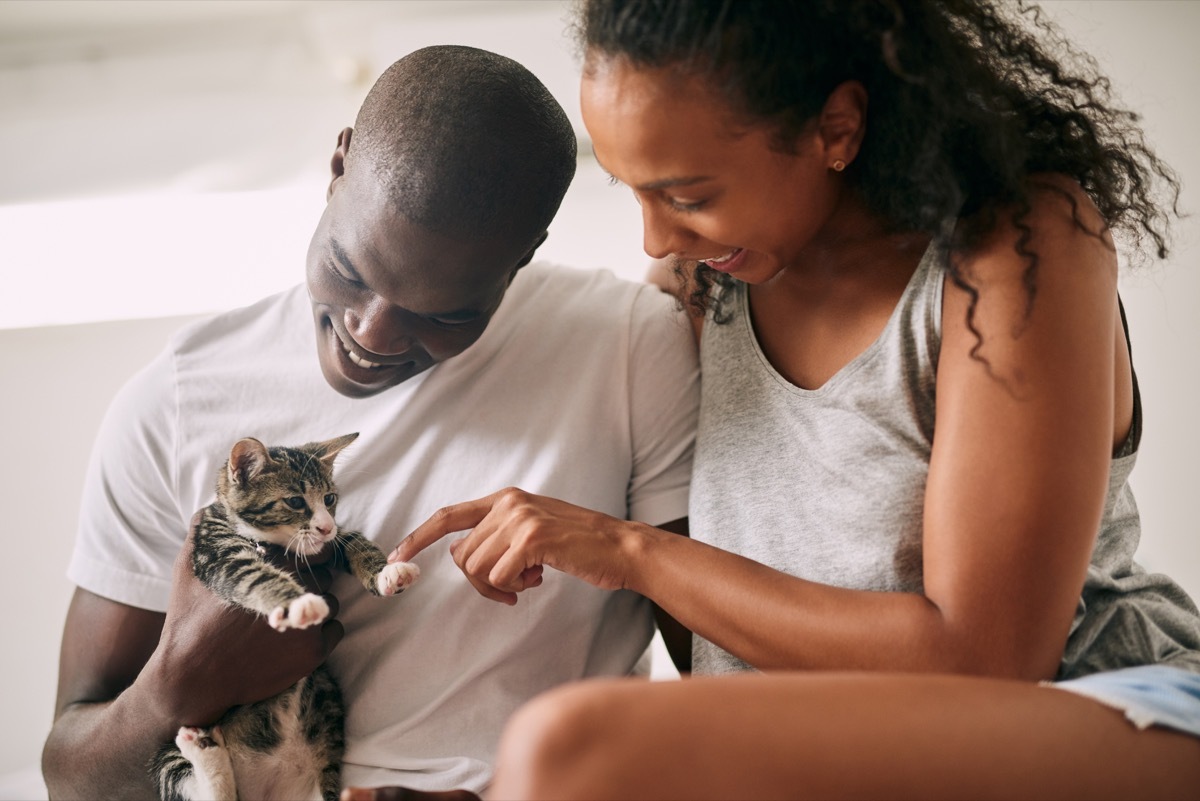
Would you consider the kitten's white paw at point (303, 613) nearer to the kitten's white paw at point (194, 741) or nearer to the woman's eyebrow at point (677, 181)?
the kitten's white paw at point (194, 741)

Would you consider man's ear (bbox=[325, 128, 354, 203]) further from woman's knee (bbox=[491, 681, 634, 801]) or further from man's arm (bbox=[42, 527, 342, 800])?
woman's knee (bbox=[491, 681, 634, 801])

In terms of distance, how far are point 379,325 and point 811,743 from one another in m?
0.70

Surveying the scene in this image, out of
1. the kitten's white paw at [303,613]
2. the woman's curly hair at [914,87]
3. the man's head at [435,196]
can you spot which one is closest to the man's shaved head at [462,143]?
the man's head at [435,196]

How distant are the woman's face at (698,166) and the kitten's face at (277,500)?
51 cm

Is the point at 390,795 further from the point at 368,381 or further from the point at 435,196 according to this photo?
the point at 435,196

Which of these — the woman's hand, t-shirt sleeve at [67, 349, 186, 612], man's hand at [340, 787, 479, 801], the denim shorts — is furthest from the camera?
t-shirt sleeve at [67, 349, 186, 612]

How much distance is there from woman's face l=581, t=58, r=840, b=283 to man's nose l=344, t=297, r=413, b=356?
0.31 metres

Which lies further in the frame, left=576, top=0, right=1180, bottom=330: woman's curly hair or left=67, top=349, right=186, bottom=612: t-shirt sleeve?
left=67, top=349, right=186, bottom=612: t-shirt sleeve

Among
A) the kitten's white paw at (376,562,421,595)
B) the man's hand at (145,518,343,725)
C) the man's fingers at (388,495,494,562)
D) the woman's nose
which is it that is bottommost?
the man's hand at (145,518,343,725)

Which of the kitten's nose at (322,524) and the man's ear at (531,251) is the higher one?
the man's ear at (531,251)

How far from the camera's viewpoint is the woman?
79 centimetres

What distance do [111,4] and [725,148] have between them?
4.42 feet

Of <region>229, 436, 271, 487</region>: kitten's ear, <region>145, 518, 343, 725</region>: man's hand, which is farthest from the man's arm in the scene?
<region>229, 436, 271, 487</region>: kitten's ear

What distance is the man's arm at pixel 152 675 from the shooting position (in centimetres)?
121
